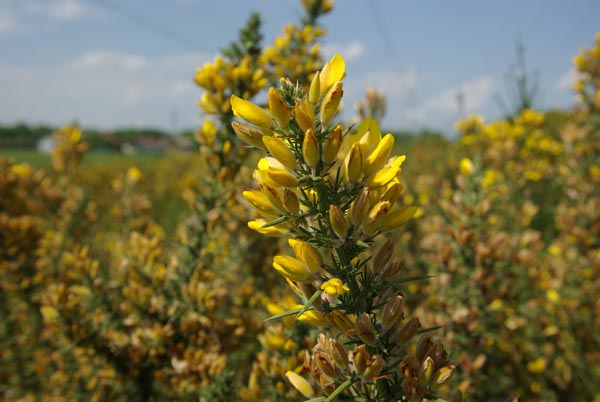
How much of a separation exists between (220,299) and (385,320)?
47.4 inches

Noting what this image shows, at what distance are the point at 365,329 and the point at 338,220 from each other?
0.23m

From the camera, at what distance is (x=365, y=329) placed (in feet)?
2.80

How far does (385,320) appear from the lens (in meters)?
0.93

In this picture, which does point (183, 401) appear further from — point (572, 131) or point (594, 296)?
point (572, 131)

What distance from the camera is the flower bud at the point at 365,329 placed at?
0.85 meters

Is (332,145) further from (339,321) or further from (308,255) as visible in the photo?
(339,321)

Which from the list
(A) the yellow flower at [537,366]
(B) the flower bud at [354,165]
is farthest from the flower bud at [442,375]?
(A) the yellow flower at [537,366]

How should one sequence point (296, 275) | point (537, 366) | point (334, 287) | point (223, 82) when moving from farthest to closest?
point (537, 366), point (223, 82), point (296, 275), point (334, 287)

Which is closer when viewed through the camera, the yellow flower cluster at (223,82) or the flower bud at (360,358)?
the flower bud at (360,358)

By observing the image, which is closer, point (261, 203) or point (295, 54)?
point (261, 203)

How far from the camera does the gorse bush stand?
90 cm

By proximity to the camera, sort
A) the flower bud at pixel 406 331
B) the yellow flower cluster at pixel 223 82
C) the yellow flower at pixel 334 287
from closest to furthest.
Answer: the yellow flower at pixel 334 287
the flower bud at pixel 406 331
the yellow flower cluster at pixel 223 82

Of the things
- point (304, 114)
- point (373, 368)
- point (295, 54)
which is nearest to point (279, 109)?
point (304, 114)

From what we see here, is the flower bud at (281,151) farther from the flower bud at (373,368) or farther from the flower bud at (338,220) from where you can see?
the flower bud at (373,368)
